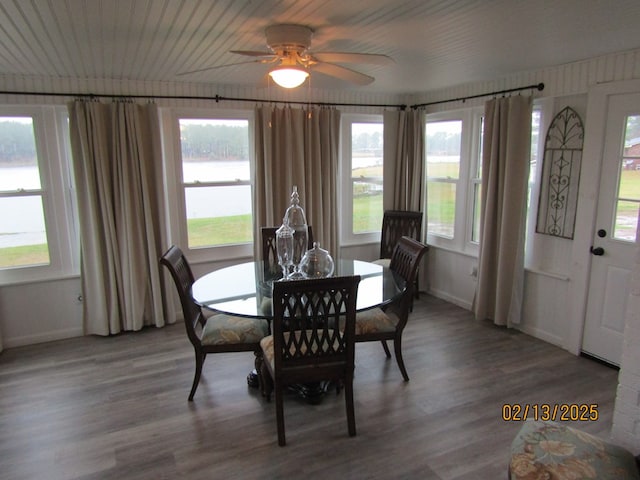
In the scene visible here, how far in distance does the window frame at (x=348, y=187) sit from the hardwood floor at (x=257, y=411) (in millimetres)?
1594

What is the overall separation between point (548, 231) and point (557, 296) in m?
0.56

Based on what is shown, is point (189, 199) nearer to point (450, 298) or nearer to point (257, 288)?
point (257, 288)

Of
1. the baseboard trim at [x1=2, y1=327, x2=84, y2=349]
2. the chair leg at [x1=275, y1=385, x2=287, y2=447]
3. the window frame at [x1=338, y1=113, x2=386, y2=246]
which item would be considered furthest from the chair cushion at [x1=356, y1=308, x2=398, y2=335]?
→ the baseboard trim at [x1=2, y1=327, x2=84, y2=349]

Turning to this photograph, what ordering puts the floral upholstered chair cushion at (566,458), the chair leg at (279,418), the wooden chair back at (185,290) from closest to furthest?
the floral upholstered chair cushion at (566,458), the chair leg at (279,418), the wooden chair back at (185,290)

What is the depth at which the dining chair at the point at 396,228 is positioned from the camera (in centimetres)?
488

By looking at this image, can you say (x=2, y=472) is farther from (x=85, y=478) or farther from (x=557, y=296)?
(x=557, y=296)

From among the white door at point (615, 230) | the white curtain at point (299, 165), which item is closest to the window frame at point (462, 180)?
the white curtain at point (299, 165)

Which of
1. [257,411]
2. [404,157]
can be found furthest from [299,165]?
[257,411]

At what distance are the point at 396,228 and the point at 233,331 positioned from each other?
2.67m

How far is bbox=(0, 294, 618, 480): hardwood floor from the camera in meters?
2.33

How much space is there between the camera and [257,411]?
2.80 meters

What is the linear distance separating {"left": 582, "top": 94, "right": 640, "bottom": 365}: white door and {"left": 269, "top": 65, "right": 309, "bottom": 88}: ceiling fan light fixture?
2.40m

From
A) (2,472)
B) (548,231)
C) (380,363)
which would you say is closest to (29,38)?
(2,472)

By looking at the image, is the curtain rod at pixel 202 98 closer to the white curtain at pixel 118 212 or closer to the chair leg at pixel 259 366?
the white curtain at pixel 118 212
